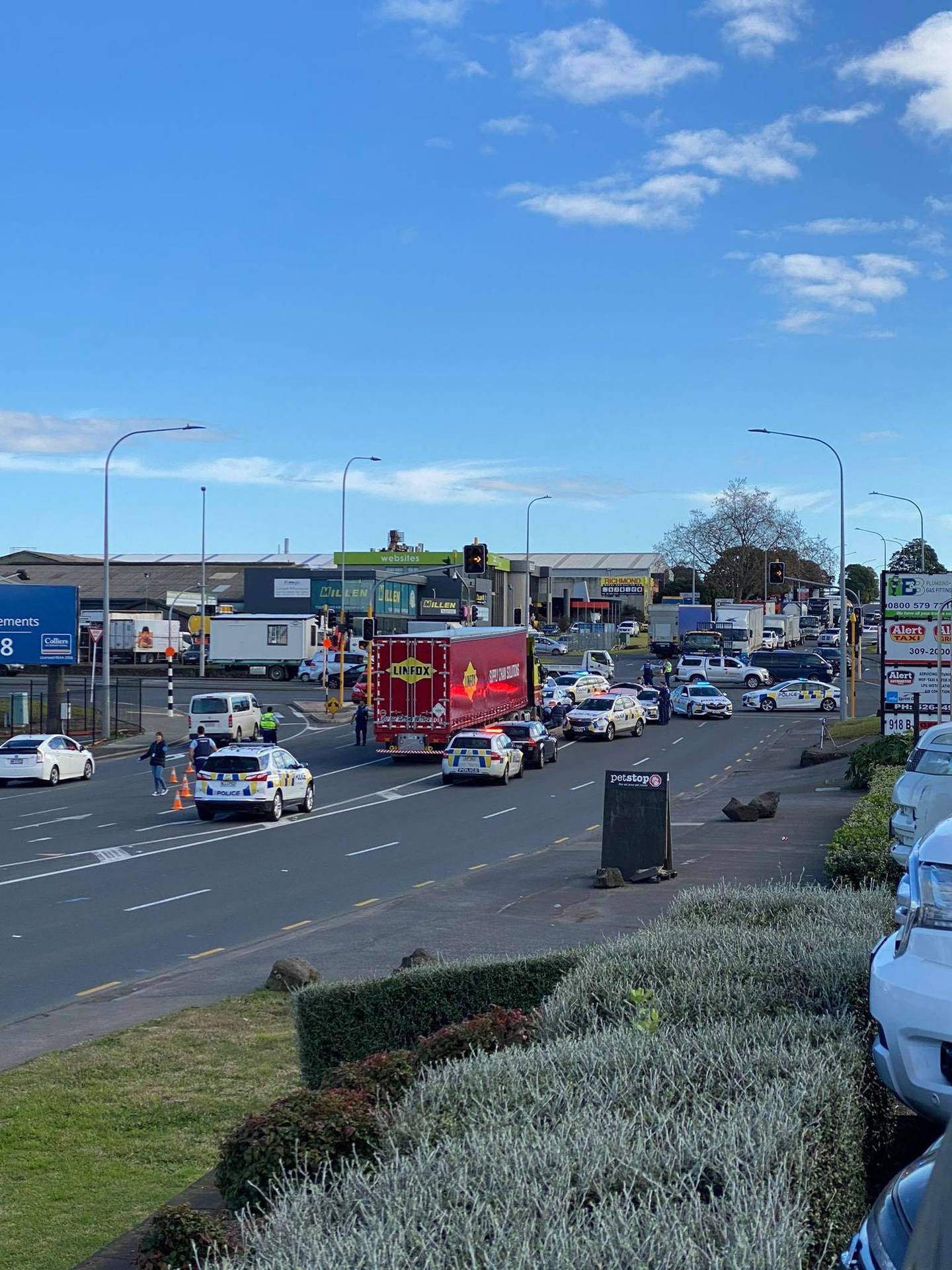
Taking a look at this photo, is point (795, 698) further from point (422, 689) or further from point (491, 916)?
point (491, 916)

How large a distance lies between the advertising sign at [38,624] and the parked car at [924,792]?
37.0m

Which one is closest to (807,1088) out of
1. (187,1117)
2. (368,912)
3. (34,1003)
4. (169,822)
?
(187,1117)

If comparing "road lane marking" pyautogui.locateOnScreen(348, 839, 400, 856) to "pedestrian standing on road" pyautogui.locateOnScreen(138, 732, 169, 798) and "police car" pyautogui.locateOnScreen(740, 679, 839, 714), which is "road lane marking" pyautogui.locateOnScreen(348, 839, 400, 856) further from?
"police car" pyautogui.locateOnScreen(740, 679, 839, 714)

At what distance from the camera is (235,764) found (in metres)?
27.5

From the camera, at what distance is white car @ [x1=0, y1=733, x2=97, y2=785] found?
34562 mm

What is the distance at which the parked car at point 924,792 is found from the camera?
12102mm

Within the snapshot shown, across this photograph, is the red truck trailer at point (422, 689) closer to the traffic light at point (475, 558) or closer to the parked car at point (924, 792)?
the traffic light at point (475, 558)

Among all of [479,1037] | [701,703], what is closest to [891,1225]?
[479,1037]

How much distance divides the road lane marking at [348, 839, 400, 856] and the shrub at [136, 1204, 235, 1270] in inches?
705

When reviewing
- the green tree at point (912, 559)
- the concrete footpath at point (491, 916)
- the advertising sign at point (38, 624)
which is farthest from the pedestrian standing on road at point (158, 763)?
the green tree at point (912, 559)

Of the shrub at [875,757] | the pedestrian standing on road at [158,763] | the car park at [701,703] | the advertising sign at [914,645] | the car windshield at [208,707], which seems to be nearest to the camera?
the shrub at [875,757]

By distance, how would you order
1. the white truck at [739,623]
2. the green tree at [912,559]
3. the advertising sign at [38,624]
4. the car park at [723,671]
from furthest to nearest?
the green tree at [912,559] → the white truck at [739,623] → the car park at [723,671] → the advertising sign at [38,624]

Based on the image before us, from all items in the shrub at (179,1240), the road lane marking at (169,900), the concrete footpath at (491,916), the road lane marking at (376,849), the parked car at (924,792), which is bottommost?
the road lane marking at (376,849)

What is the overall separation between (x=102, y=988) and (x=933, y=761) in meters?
8.15
